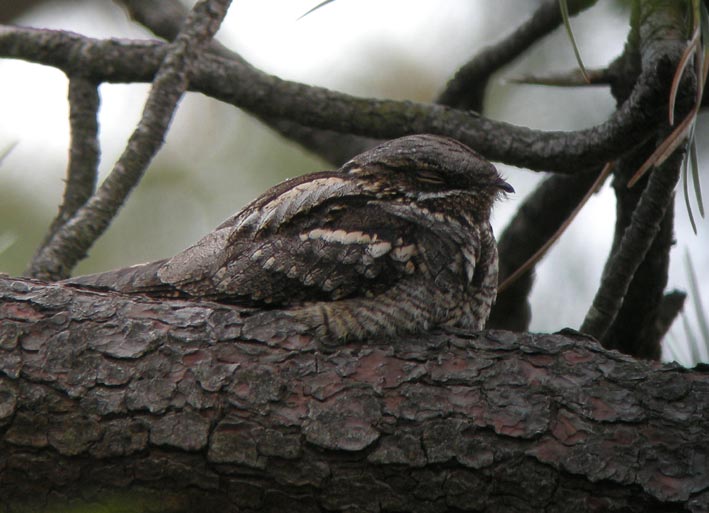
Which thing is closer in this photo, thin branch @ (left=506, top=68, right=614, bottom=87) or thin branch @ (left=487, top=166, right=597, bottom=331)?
thin branch @ (left=506, top=68, right=614, bottom=87)

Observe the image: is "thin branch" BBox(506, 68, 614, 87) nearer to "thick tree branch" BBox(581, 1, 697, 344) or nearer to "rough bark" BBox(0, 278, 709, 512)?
"thick tree branch" BBox(581, 1, 697, 344)

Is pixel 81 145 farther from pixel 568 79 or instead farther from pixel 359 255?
pixel 568 79

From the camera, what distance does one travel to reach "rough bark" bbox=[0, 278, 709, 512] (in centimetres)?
244

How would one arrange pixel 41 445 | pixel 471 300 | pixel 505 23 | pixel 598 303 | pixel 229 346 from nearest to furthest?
pixel 41 445 → pixel 229 346 → pixel 471 300 → pixel 598 303 → pixel 505 23

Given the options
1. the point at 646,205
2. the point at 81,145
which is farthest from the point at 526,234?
the point at 81,145

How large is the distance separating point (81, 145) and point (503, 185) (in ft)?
5.91

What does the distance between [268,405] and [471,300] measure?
103 centimetres

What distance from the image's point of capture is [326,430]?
2.51 metres

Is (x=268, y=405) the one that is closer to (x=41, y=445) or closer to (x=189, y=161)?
(x=41, y=445)

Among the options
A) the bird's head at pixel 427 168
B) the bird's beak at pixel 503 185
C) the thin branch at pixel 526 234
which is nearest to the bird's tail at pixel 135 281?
the bird's head at pixel 427 168

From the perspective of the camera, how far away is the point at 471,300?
3.30 metres

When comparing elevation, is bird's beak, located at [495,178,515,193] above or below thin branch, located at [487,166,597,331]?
below

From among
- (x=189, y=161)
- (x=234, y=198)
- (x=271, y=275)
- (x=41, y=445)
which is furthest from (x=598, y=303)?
(x=189, y=161)

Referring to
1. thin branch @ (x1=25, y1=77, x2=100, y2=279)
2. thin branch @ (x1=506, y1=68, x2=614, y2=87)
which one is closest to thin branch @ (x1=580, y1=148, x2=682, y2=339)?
thin branch @ (x1=506, y1=68, x2=614, y2=87)
